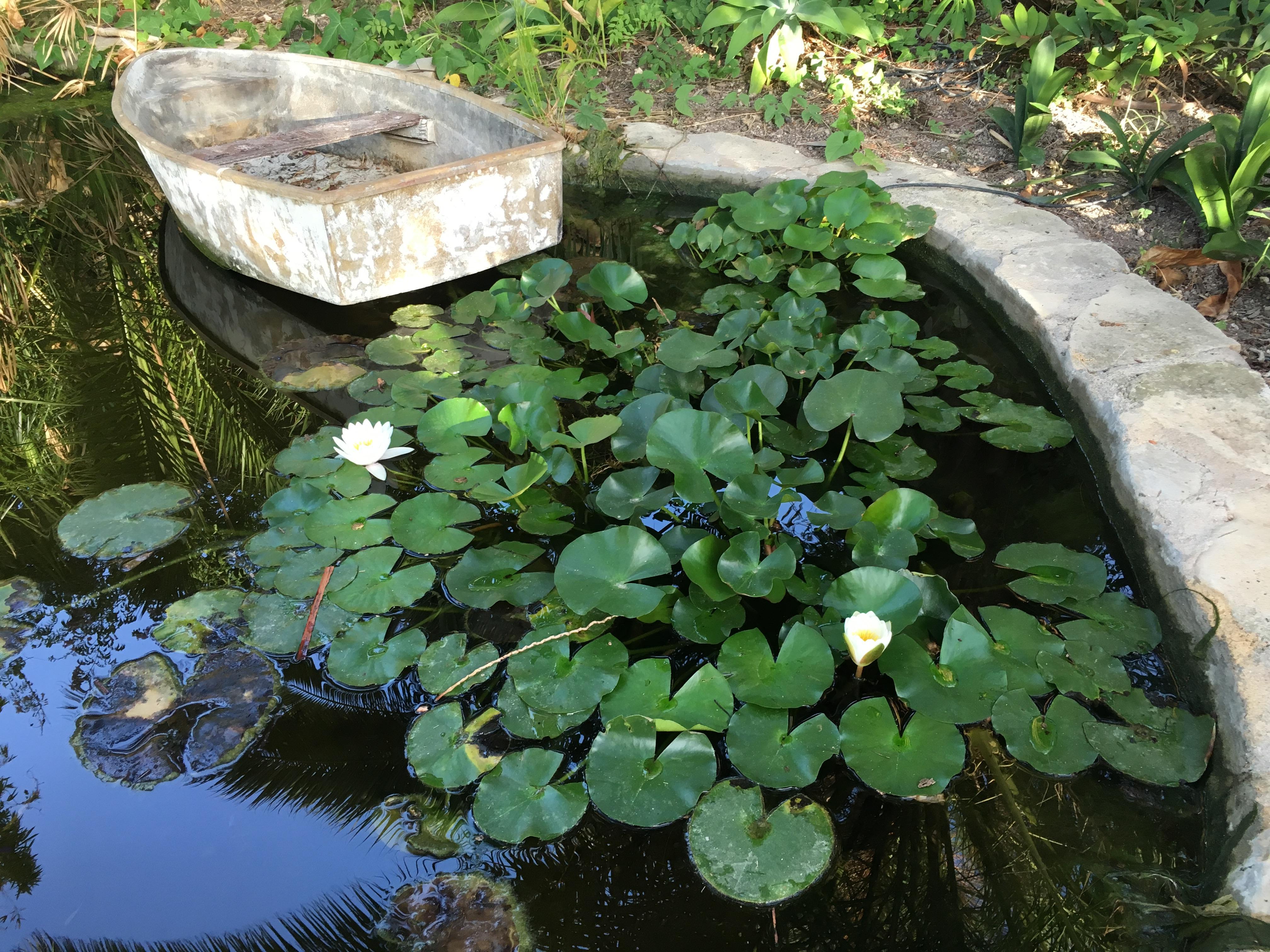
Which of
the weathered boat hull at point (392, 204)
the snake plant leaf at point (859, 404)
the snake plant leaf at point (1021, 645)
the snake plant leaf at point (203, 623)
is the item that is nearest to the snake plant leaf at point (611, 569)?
the snake plant leaf at point (859, 404)

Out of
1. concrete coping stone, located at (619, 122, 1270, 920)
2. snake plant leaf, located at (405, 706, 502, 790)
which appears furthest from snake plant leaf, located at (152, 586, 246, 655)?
concrete coping stone, located at (619, 122, 1270, 920)

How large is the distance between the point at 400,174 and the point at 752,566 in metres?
2.13

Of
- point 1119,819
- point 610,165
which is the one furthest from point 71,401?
point 1119,819

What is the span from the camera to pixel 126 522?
6.59ft

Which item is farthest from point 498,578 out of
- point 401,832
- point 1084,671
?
point 1084,671

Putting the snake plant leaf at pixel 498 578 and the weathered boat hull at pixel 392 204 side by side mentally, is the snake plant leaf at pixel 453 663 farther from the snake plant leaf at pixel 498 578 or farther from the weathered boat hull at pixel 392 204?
the weathered boat hull at pixel 392 204

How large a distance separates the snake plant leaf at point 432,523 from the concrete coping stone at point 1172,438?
1.42m

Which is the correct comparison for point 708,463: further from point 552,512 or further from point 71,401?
point 71,401

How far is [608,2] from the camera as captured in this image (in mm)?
4164

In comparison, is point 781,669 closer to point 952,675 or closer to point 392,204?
point 952,675

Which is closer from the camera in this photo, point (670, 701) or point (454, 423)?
point (670, 701)

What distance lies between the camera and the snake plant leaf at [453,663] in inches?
61.9

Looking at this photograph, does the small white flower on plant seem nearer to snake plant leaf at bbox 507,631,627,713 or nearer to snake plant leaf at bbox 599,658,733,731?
snake plant leaf at bbox 507,631,627,713

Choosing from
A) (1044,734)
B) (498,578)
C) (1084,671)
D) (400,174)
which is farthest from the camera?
(400,174)
